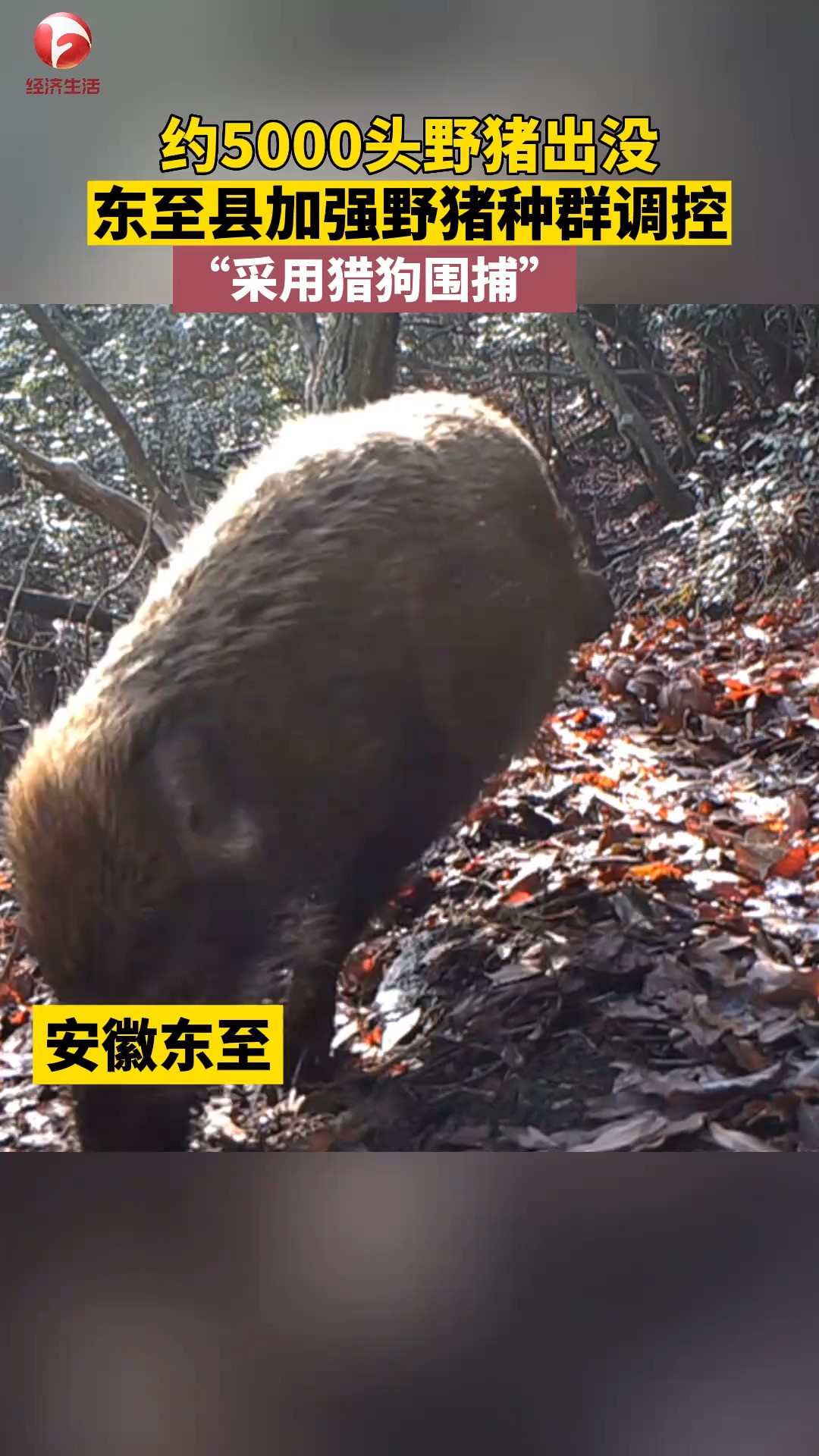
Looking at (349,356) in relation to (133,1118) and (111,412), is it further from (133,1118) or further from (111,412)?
(133,1118)

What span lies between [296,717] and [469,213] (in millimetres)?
919

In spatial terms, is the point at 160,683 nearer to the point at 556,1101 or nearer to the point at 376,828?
the point at 376,828

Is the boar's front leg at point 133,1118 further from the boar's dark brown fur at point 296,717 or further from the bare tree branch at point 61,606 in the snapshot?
the bare tree branch at point 61,606

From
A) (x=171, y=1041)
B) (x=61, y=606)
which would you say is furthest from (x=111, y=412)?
(x=171, y=1041)

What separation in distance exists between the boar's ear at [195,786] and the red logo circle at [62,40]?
1.18m

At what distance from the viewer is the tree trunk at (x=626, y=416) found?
2.28 meters

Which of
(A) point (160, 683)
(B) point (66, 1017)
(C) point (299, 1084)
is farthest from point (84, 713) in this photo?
(C) point (299, 1084)

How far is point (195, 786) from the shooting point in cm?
224

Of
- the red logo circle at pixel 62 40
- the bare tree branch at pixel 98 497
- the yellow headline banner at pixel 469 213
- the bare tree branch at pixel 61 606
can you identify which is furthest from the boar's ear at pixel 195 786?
the red logo circle at pixel 62 40

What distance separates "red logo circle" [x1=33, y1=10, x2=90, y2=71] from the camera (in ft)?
7.53

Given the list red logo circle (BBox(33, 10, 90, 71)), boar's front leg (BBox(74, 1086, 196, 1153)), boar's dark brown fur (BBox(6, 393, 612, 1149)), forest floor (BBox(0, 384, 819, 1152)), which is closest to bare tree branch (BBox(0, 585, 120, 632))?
boar's dark brown fur (BBox(6, 393, 612, 1149))

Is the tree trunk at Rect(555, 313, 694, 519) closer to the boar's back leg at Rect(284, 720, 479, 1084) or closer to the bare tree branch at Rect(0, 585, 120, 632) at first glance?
the boar's back leg at Rect(284, 720, 479, 1084)

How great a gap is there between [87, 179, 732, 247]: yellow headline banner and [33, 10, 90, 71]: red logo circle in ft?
1.09

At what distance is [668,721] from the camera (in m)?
2.39
